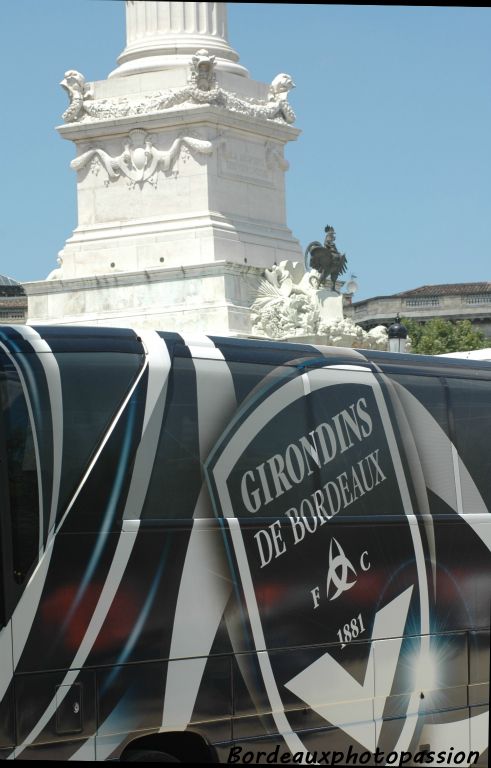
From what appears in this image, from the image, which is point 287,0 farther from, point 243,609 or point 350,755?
point 350,755

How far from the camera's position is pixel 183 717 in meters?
9.80

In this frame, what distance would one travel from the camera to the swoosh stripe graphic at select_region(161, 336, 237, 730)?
9.81 m

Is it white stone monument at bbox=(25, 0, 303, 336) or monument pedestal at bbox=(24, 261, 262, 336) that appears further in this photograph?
white stone monument at bbox=(25, 0, 303, 336)

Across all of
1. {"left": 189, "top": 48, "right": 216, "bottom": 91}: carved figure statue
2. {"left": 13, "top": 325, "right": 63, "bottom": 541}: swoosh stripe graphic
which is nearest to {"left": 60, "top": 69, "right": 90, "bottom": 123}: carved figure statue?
{"left": 189, "top": 48, "right": 216, "bottom": 91}: carved figure statue

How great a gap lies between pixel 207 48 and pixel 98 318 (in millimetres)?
6879

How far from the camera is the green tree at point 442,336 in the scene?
68.3 m

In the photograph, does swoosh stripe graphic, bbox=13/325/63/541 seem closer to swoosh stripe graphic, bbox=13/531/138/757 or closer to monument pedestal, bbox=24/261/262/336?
swoosh stripe graphic, bbox=13/531/138/757

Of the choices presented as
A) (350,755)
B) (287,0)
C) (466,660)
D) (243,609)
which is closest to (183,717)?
(243,609)

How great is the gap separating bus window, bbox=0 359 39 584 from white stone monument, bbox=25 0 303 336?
25575mm

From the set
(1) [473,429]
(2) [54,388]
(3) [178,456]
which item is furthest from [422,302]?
(2) [54,388]

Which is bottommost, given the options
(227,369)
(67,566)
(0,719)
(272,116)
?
(0,719)

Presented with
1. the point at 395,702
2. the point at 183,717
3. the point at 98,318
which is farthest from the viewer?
→ the point at 98,318

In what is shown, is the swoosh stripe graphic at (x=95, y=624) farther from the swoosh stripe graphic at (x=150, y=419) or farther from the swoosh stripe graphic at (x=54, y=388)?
the swoosh stripe graphic at (x=54, y=388)

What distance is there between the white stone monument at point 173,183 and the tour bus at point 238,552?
23.2m
